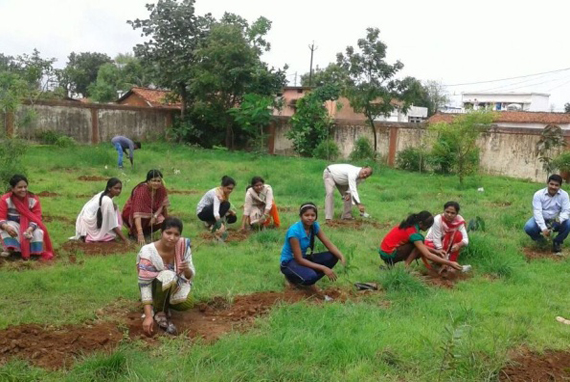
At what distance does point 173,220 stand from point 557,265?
5.50 m

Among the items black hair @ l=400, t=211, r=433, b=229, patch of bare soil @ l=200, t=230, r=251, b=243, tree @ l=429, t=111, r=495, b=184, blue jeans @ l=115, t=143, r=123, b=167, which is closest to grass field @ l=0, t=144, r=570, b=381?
patch of bare soil @ l=200, t=230, r=251, b=243

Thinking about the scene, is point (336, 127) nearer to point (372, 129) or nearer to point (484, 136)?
point (372, 129)

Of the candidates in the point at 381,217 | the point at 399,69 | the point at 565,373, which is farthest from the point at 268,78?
the point at 565,373

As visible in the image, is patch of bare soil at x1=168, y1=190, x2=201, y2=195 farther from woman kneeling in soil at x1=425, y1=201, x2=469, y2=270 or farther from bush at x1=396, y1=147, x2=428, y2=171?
bush at x1=396, y1=147, x2=428, y2=171

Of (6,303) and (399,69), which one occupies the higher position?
(399,69)

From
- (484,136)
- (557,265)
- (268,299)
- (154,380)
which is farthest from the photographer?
(484,136)

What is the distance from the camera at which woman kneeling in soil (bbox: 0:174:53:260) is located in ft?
22.5

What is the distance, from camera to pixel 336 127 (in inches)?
904

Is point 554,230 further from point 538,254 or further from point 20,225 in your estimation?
point 20,225

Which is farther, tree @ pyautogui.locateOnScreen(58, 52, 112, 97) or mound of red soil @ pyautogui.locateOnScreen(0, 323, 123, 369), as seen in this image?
tree @ pyautogui.locateOnScreen(58, 52, 112, 97)

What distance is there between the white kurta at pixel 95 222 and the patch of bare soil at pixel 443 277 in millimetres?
4243

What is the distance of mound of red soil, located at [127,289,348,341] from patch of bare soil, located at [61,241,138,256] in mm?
2448

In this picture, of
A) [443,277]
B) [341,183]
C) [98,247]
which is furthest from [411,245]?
[98,247]

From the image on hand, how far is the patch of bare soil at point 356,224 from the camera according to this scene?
9.76 metres
